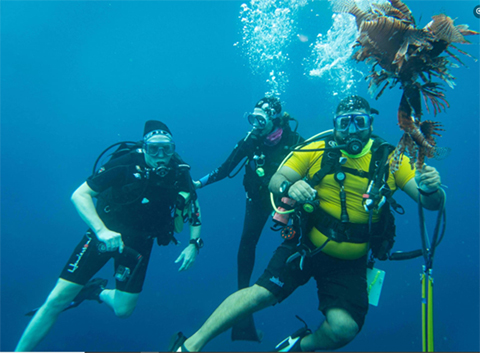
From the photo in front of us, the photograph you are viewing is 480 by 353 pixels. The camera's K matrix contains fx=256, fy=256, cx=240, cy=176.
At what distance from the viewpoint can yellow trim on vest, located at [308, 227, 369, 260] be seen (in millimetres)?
2912

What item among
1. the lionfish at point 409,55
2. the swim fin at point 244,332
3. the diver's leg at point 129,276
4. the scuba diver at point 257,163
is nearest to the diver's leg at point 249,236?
the scuba diver at point 257,163

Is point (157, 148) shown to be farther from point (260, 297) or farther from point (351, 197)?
point (351, 197)

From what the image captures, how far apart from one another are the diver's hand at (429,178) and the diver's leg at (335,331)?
59.5 inches

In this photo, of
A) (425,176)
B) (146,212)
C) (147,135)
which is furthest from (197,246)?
(425,176)

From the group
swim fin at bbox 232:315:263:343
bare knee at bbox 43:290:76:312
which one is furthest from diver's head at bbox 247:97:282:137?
bare knee at bbox 43:290:76:312

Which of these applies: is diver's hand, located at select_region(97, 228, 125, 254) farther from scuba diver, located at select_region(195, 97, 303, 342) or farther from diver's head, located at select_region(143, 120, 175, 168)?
scuba diver, located at select_region(195, 97, 303, 342)

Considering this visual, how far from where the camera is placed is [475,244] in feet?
76.5

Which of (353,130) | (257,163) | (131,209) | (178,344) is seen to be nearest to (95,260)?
(131,209)

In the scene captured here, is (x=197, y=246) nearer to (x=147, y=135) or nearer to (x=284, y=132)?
(x=147, y=135)

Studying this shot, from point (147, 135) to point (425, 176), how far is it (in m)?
3.79

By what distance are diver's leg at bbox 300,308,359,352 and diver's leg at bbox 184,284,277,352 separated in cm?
63

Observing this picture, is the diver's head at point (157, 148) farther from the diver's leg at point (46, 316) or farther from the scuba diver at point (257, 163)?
the diver's leg at point (46, 316)

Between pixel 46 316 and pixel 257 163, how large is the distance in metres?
4.17

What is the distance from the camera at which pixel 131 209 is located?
13.5 ft
